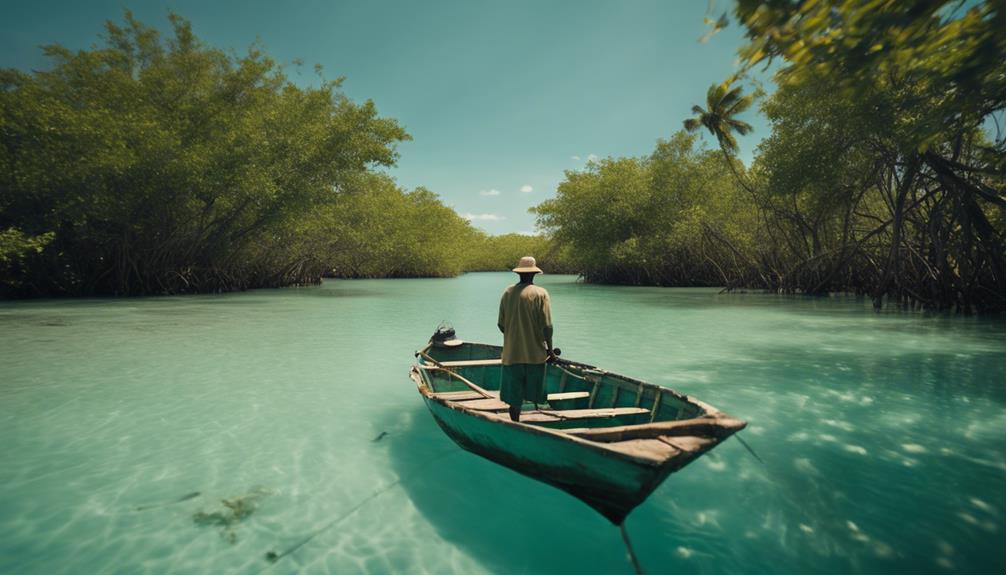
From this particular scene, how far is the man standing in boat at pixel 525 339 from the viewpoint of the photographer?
4.34m

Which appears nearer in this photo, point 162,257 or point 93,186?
point 93,186

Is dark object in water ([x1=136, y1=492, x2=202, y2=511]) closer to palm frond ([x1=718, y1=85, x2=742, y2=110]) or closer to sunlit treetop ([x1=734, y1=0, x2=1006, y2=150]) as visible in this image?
sunlit treetop ([x1=734, y1=0, x2=1006, y2=150])

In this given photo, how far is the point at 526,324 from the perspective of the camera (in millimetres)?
4367

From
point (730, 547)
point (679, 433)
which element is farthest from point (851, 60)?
point (730, 547)

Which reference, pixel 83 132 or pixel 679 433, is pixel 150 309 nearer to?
pixel 83 132

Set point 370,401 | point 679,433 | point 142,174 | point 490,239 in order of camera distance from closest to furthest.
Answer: point 679,433 < point 370,401 < point 142,174 < point 490,239

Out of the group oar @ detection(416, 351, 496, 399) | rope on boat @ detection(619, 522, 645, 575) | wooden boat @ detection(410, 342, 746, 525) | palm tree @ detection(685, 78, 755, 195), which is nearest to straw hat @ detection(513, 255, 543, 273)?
wooden boat @ detection(410, 342, 746, 525)

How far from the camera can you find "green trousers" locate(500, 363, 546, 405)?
4473 millimetres

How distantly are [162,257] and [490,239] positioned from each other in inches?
3160

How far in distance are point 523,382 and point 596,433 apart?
55.6 inches

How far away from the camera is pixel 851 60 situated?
3938mm

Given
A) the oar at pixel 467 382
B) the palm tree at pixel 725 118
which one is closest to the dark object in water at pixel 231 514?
the oar at pixel 467 382

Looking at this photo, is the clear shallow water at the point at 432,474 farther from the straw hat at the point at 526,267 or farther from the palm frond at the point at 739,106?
the palm frond at the point at 739,106

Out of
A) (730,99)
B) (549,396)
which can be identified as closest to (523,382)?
(549,396)
